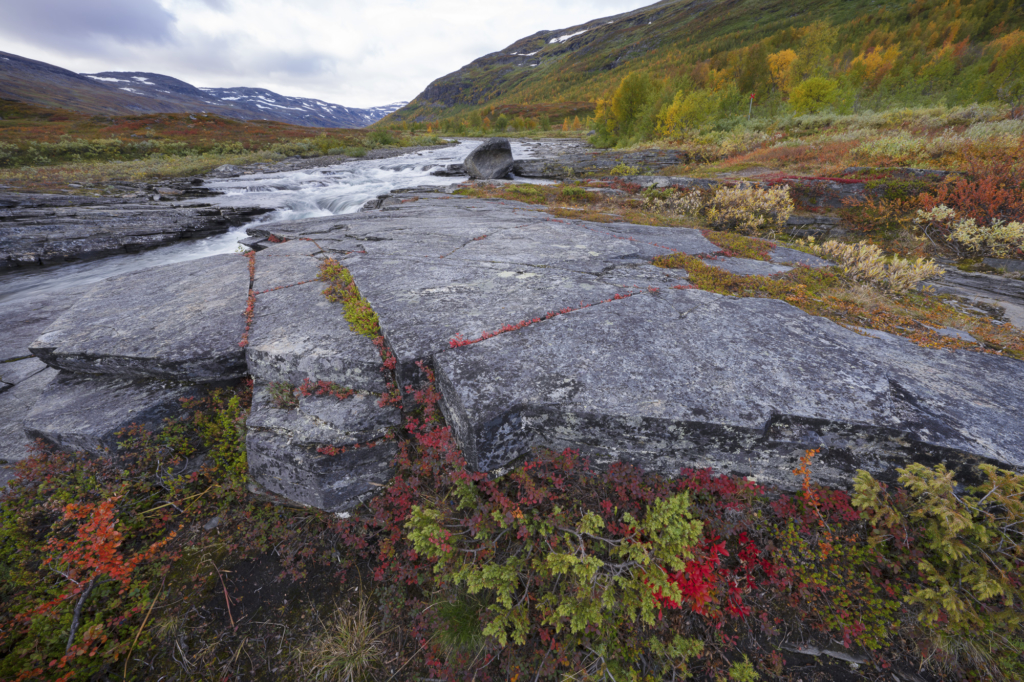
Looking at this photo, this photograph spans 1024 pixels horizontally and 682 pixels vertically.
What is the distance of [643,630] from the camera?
8.91 ft

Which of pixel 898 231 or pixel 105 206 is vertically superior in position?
pixel 105 206

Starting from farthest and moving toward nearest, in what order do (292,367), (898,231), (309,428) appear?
(898,231) < (292,367) < (309,428)

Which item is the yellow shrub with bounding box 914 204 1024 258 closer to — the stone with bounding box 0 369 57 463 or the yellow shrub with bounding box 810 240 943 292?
the yellow shrub with bounding box 810 240 943 292

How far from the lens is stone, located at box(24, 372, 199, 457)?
143 inches

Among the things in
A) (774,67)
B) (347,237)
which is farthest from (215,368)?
(774,67)

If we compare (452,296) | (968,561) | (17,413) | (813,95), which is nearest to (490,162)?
(452,296)

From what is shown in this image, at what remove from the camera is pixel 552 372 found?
10.3 ft

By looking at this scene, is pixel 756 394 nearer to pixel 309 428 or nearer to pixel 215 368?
pixel 309 428

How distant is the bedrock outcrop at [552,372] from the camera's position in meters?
2.79

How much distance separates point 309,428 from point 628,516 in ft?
9.33

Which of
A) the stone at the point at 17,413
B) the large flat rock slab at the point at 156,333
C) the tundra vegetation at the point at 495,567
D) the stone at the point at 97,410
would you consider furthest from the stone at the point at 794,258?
the stone at the point at 17,413

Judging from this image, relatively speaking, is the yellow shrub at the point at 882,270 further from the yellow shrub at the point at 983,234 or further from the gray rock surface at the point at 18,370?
the gray rock surface at the point at 18,370

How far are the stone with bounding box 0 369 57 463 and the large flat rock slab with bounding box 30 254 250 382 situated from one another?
730 mm

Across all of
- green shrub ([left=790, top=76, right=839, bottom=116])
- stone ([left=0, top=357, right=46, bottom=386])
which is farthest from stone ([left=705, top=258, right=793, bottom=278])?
green shrub ([left=790, top=76, right=839, bottom=116])
